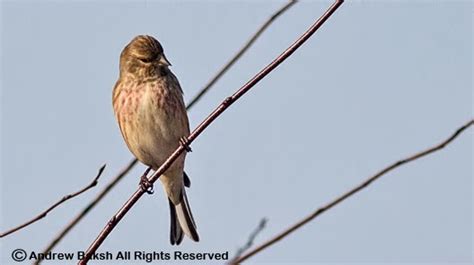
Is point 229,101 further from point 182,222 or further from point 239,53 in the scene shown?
point 182,222

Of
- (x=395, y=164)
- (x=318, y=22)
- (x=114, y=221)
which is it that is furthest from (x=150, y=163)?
(x=395, y=164)

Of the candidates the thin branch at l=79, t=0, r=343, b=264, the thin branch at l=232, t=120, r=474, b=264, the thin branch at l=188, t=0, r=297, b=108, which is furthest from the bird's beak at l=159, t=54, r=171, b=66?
the thin branch at l=232, t=120, r=474, b=264

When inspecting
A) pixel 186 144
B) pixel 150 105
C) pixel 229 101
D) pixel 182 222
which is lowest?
pixel 182 222

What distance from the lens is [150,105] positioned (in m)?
6.23

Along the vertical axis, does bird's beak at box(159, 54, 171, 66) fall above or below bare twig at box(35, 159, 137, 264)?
above

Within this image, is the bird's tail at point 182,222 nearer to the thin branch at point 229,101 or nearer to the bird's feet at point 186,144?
the bird's feet at point 186,144

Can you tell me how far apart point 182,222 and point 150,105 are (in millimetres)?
1125

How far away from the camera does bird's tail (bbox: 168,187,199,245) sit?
649 centimetres

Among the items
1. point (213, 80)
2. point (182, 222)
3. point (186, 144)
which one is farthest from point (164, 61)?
point (213, 80)

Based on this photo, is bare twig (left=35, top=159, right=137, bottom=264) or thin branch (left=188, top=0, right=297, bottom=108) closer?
bare twig (left=35, top=159, right=137, bottom=264)

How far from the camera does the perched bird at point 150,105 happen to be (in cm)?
625

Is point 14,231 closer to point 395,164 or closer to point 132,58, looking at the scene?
point 395,164

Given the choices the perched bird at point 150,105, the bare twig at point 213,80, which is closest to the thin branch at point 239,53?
the bare twig at point 213,80

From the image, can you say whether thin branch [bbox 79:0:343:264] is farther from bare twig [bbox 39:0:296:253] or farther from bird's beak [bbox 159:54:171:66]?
bird's beak [bbox 159:54:171:66]
